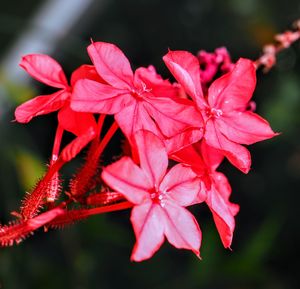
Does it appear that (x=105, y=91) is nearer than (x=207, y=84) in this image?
Yes

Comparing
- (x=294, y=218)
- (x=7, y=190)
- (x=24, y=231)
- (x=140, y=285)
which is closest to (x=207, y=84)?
(x=24, y=231)

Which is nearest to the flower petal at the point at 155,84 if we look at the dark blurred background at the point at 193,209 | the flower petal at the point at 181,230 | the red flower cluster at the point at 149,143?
the red flower cluster at the point at 149,143

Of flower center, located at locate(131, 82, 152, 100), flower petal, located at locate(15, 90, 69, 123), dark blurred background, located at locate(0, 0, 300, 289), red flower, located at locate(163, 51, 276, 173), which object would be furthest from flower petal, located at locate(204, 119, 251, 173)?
dark blurred background, located at locate(0, 0, 300, 289)

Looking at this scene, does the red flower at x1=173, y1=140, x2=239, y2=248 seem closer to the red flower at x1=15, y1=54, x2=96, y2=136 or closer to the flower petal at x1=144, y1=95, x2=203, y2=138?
the flower petal at x1=144, y1=95, x2=203, y2=138

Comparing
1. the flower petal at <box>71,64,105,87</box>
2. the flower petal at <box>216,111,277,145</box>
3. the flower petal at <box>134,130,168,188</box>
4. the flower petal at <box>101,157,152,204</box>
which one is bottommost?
the flower petal at <box>101,157,152,204</box>

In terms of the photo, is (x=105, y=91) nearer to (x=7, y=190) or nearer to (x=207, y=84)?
(x=207, y=84)

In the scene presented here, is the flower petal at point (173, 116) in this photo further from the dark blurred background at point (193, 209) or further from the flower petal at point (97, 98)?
the dark blurred background at point (193, 209)
